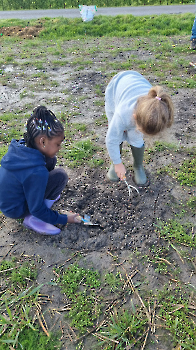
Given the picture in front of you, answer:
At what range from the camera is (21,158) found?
2.41 metres

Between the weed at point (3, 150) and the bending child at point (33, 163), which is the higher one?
the bending child at point (33, 163)

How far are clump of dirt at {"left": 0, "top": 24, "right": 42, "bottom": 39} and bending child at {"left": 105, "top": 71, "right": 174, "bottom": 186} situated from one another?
660 centimetres

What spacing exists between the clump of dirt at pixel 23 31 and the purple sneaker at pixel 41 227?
7.08m

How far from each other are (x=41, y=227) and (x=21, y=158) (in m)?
1.00

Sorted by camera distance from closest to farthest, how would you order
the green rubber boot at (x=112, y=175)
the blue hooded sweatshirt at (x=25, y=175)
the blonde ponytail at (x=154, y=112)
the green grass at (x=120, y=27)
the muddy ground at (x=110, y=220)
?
1. the blonde ponytail at (x=154, y=112)
2. the blue hooded sweatshirt at (x=25, y=175)
3. the muddy ground at (x=110, y=220)
4. the green rubber boot at (x=112, y=175)
5. the green grass at (x=120, y=27)

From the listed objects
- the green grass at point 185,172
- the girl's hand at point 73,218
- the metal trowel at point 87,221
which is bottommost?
the metal trowel at point 87,221

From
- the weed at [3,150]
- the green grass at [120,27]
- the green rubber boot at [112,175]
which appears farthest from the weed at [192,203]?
the green grass at [120,27]

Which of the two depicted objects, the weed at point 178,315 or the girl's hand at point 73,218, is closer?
the weed at point 178,315

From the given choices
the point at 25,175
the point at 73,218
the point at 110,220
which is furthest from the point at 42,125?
the point at 110,220

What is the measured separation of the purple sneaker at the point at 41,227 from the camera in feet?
10.1

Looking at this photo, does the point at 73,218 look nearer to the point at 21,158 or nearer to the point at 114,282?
the point at 114,282

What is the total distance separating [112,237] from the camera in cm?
306

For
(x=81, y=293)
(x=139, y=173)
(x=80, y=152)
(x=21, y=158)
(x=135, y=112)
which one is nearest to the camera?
(x=21, y=158)

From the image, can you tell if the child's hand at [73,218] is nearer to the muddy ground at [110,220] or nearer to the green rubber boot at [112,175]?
the muddy ground at [110,220]
